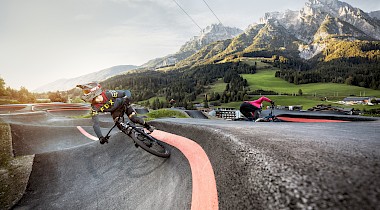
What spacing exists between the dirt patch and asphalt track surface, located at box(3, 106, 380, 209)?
0.17m

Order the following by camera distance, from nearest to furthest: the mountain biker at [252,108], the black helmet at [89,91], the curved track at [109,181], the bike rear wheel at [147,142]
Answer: the curved track at [109,181] < the bike rear wheel at [147,142] < the black helmet at [89,91] < the mountain biker at [252,108]

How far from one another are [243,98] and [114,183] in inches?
3217

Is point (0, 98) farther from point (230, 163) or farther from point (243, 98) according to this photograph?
point (243, 98)

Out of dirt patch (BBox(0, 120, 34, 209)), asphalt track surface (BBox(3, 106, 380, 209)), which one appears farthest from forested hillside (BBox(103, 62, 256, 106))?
asphalt track surface (BBox(3, 106, 380, 209))

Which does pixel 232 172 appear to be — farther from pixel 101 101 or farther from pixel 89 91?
pixel 89 91

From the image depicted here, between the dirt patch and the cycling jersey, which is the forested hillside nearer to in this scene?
the dirt patch

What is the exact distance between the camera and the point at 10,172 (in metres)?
4.62

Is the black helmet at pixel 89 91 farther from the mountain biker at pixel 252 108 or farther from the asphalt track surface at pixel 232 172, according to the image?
the mountain biker at pixel 252 108

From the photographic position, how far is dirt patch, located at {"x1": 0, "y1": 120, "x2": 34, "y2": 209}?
12.7 feet

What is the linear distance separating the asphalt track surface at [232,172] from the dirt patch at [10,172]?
0.54 feet

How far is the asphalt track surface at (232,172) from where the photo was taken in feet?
3.51

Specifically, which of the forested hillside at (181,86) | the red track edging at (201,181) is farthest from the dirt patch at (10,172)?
the forested hillside at (181,86)

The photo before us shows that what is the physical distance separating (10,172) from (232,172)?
17.5 feet

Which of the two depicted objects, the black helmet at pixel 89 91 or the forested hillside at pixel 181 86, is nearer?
the black helmet at pixel 89 91
